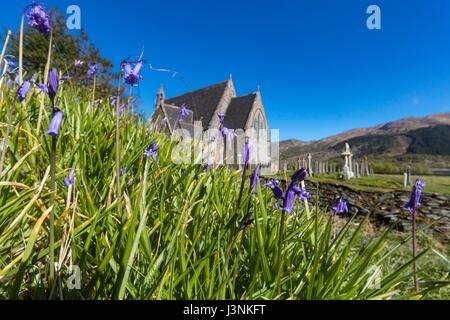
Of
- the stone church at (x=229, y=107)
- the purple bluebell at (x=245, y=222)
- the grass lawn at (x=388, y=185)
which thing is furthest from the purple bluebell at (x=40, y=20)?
the stone church at (x=229, y=107)

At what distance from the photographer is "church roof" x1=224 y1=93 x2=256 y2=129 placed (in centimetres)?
3238

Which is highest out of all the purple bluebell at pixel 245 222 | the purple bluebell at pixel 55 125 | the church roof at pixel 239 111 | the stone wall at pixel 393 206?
the church roof at pixel 239 111

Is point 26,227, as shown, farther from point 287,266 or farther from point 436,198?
point 436,198

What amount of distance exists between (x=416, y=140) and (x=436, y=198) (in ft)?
316

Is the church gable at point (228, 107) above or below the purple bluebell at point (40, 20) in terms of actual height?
above

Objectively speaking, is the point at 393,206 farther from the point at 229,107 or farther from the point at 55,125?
the point at 229,107

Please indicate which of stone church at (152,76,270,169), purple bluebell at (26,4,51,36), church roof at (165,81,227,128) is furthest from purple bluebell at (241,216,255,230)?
church roof at (165,81,227,128)

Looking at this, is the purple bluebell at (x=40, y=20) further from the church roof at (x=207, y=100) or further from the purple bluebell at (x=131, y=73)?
the church roof at (x=207, y=100)

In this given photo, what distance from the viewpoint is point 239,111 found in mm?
33625

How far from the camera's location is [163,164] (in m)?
2.40

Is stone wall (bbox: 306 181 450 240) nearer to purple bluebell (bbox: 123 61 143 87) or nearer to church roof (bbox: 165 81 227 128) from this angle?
purple bluebell (bbox: 123 61 143 87)

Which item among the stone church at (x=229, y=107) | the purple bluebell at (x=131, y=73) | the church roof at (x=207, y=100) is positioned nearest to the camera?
the purple bluebell at (x=131, y=73)

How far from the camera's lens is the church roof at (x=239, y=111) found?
32375 millimetres
